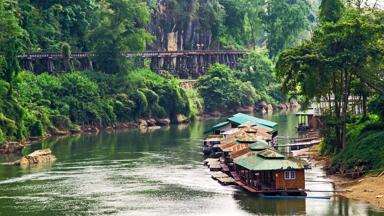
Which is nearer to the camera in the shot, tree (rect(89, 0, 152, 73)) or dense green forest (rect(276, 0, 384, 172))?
dense green forest (rect(276, 0, 384, 172))

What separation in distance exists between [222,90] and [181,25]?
22.4m

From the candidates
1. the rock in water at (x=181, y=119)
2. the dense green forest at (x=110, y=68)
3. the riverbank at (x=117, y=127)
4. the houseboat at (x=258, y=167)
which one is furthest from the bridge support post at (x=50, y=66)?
the houseboat at (x=258, y=167)

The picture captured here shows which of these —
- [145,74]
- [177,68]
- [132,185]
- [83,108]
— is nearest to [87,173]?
[132,185]

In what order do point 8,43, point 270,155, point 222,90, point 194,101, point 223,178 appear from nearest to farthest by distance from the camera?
point 270,155 → point 223,178 → point 8,43 → point 194,101 → point 222,90

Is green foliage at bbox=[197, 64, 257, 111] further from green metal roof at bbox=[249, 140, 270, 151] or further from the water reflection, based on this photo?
the water reflection

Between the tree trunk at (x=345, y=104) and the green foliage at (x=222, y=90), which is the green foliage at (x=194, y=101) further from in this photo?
the tree trunk at (x=345, y=104)

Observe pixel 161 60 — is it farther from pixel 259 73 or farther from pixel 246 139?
pixel 246 139

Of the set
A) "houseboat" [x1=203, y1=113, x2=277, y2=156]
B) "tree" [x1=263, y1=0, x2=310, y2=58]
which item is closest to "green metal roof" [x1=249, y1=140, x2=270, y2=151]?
"houseboat" [x1=203, y1=113, x2=277, y2=156]

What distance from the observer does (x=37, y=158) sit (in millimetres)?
81438

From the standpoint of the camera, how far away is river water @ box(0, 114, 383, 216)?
185ft

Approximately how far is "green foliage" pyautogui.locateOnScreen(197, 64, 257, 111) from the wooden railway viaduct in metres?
5.71

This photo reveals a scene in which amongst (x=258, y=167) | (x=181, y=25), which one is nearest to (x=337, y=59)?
(x=258, y=167)

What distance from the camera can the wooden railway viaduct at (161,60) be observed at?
120875 mm

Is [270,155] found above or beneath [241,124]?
beneath
